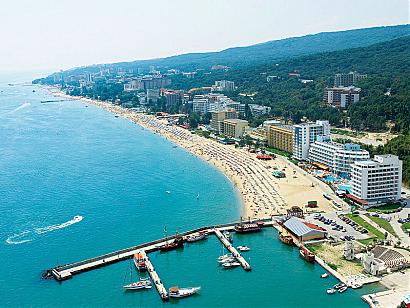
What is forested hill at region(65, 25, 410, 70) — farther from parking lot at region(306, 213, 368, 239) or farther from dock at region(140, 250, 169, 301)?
dock at region(140, 250, 169, 301)

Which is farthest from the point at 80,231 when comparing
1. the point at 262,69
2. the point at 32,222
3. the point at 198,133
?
the point at 262,69

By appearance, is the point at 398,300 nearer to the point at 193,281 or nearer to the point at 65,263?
the point at 193,281

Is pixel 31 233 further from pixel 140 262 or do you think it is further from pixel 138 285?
pixel 138 285

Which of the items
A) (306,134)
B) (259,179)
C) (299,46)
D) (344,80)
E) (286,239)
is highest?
(299,46)

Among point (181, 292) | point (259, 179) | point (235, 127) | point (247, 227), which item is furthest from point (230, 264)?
point (235, 127)

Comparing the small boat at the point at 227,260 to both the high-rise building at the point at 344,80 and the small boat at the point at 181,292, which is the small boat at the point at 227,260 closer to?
the small boat at the point at 181,292

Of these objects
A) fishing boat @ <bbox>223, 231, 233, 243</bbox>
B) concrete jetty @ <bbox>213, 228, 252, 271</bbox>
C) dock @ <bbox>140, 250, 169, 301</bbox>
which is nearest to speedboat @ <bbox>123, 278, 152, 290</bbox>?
dock @ <bbox>140, 250, 169, 301</bbox>
